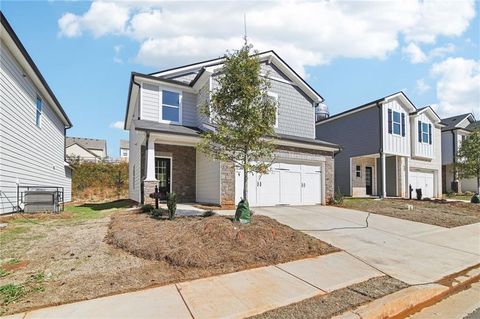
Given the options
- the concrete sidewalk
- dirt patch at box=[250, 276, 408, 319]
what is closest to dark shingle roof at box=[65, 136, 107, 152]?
the concrete sidewalk

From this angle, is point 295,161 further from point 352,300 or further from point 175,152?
point 352,300

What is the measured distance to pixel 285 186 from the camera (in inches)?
561

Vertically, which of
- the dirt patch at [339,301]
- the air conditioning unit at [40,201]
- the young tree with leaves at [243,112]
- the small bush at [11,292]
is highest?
the young tree with leaves at [243,112]

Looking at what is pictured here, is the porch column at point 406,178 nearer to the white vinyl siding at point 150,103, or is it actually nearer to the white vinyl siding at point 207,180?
the white vinyl siding at point 207,180

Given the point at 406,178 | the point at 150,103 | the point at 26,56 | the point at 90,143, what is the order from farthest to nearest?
1. the point at 90,143
2. the point at 406,178
3. the point at 150,103
4. the point at 26,56

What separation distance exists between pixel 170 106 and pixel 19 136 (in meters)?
6.32

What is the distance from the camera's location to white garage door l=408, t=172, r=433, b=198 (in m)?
23.2

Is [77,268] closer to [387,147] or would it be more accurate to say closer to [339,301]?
[339,301]

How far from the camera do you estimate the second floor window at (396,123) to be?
21.0m

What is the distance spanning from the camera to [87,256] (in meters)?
5.73

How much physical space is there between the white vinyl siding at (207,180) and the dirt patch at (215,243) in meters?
5.00

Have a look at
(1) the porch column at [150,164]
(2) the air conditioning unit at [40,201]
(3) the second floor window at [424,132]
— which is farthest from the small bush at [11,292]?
(3) the second floor window at [424,132]

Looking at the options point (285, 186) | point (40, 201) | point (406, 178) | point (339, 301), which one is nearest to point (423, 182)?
point (406, 178)

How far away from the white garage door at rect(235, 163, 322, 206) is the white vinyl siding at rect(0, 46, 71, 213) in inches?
315
